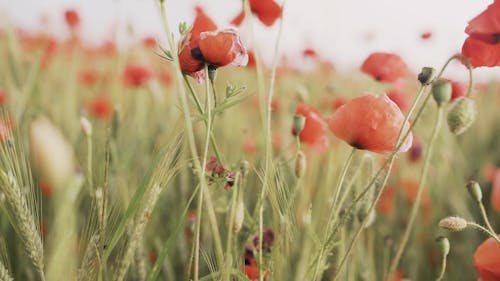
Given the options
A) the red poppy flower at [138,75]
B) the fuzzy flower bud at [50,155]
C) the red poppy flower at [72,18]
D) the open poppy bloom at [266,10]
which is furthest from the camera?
the red poppy flower at [72,18]

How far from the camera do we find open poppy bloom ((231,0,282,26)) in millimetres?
749

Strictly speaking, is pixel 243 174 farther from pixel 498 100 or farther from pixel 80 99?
pixel 498 100

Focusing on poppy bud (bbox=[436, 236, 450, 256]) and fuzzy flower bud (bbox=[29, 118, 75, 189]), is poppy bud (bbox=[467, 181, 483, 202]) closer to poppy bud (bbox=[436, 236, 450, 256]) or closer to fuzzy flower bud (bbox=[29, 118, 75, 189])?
poppy bud (bbox=[436, 236, 450, 256])

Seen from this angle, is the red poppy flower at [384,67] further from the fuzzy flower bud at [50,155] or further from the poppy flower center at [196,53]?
the fuzzy flower bud at [50,155]

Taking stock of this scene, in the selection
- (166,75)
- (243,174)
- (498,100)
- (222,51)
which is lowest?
(498,100)

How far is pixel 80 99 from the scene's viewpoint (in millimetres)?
2420

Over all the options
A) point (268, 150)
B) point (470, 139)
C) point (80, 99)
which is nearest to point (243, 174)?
point (268, 150)

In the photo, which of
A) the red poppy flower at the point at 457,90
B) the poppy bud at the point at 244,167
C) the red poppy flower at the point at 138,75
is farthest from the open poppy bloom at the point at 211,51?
the red poppy flower at the point at 138,75

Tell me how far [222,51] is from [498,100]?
2.39 meters

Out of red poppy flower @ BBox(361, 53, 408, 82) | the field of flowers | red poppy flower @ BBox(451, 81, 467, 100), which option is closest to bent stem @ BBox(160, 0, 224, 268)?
the field of flowers

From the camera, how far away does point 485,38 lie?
59cm

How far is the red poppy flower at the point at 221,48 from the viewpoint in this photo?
59cm

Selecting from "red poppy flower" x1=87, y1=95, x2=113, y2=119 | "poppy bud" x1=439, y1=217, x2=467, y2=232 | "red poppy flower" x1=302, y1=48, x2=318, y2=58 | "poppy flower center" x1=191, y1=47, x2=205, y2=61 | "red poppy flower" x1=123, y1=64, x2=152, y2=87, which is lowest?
"red poppy flower" x1=87, y1=95, x2=113, y2=119

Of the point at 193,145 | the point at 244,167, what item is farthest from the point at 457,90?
the point at 193,145
